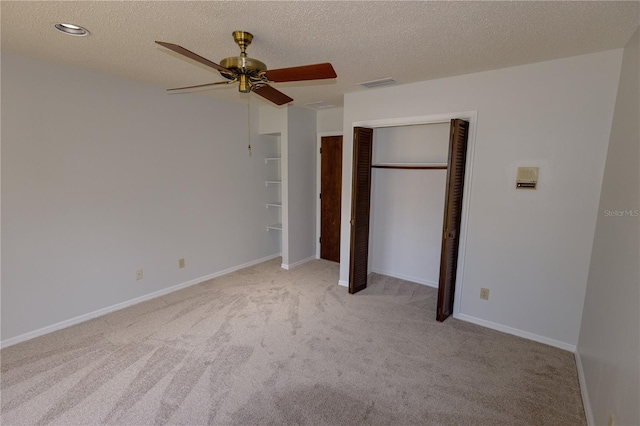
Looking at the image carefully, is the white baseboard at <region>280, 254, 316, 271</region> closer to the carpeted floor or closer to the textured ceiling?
the carpeted floor

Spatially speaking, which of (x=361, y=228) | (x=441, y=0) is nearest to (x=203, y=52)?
(x=441, y=0)

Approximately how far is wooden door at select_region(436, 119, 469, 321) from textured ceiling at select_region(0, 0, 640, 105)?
621 mm

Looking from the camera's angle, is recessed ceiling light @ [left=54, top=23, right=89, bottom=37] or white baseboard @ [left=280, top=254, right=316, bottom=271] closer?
recessed ceiling light @ [left=54, top=23, right=89, bottom=37]

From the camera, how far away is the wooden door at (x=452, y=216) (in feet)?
9.36

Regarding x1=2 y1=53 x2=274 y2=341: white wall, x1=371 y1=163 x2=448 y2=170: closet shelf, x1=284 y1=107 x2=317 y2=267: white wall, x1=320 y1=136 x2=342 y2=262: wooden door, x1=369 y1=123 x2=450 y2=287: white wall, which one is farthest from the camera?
x1=320 y1=136 x2=342 y2=262: wooden door

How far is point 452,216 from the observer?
2990mm

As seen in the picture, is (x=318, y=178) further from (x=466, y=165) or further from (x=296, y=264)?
(x=466, y=165)

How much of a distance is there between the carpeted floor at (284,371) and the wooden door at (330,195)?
174 centimetres

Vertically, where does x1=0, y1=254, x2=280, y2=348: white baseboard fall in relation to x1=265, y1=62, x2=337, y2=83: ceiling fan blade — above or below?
below

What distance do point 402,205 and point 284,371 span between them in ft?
8.70

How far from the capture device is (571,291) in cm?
261

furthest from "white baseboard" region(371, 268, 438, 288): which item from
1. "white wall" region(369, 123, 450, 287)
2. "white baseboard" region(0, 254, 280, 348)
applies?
"white baseboard" region(0, 254, 280, 348)

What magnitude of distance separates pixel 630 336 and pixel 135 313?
3.86 meters

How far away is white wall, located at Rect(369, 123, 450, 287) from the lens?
3898mm
